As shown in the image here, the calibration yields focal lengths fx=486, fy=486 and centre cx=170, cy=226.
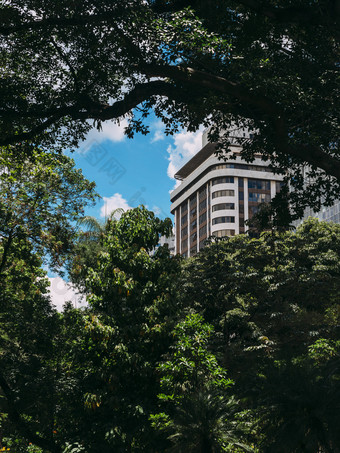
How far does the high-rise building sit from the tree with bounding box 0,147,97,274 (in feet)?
203

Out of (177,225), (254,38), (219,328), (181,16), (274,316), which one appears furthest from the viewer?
(177,225)

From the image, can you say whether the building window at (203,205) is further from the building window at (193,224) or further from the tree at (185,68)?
the tree at (185,68)

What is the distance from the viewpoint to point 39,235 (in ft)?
55.0

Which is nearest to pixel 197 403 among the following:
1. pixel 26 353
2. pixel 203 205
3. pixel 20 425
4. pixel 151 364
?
pixel 151 364

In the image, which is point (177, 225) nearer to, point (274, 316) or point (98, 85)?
point (274, 316)

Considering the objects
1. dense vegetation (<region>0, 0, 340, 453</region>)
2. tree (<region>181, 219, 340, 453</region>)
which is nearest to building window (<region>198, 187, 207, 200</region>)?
tree (<region>181, 219, 340, 453</region>)

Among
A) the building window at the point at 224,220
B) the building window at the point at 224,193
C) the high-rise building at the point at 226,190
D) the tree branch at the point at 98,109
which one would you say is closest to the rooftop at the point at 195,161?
the high-rise building at the point at 226,190

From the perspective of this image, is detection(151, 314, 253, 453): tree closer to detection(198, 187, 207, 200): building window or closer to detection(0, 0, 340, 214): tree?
detection(0, 0, 340, 214): tree

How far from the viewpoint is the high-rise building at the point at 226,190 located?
8288 centimetres

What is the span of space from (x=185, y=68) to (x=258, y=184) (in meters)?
77.6

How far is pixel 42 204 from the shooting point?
55.4ft

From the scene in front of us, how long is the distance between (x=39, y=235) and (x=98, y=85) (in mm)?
6849

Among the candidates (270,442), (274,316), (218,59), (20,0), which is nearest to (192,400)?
(270,442)

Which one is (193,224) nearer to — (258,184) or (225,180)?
(225,180)
